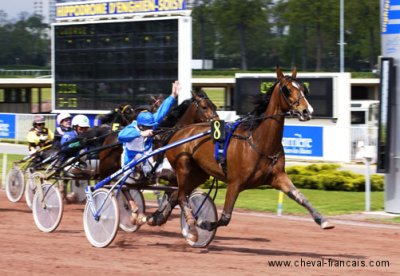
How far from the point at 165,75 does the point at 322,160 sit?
6.88 m

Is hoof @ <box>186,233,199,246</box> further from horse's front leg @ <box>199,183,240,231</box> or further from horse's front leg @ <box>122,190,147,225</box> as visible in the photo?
horse's front leg @ <box>122,190,147,225</box>

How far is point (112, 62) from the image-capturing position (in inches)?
731

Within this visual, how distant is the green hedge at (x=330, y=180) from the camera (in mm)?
16062

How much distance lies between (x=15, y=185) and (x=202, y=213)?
19.9ft

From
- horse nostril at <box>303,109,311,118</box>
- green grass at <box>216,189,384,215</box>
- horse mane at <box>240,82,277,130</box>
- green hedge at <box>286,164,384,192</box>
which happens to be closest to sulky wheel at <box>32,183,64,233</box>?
horse mane at <box>240,82,277,130</box>

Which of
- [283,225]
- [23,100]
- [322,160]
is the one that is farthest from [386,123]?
[23,100]

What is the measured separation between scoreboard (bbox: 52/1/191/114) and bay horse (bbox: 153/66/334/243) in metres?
7.73

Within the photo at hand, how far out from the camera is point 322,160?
22.3m

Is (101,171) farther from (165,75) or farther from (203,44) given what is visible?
(203,44)

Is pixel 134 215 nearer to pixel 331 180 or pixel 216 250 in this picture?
pixel 216 250

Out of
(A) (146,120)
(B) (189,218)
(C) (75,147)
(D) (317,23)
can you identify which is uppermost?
(D) (317,23)

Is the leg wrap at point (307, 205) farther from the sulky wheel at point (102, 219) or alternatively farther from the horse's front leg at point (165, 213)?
the sulky wheel at point (102, 219)

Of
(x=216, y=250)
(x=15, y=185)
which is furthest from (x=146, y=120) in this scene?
(x=15, y=185)

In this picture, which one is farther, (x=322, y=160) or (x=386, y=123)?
(x=322, y=160)
